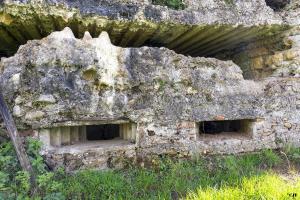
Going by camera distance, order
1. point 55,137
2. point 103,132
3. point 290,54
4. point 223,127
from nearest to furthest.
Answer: point 55,137 → point 290,54 → point 103,132 → point 223,127

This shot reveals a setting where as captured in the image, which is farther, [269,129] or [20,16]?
[269,129]

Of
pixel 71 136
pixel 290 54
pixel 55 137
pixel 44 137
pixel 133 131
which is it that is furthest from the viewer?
pixel 290 54

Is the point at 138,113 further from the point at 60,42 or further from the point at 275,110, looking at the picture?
the point at 275,110

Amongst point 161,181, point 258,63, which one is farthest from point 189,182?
point 258,63

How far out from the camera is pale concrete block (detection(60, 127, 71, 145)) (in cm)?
425

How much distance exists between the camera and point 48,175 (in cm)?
317

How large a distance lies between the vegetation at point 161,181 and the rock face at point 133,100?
256 mm

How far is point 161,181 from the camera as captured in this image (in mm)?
3756

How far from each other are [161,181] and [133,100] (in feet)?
3.67

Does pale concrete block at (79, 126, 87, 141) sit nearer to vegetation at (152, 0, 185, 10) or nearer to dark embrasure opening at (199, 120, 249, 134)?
dark embrasure opening at (199, 120, 249, 134)

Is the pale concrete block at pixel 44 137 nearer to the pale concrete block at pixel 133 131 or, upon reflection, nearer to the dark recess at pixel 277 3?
the pale concrete block at pixel 133 131

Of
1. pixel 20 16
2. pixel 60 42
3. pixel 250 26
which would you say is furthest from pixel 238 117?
pixel 20 16

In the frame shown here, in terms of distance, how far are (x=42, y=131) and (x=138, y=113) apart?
1237 mm

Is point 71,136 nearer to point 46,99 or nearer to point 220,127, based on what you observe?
point 46,99
